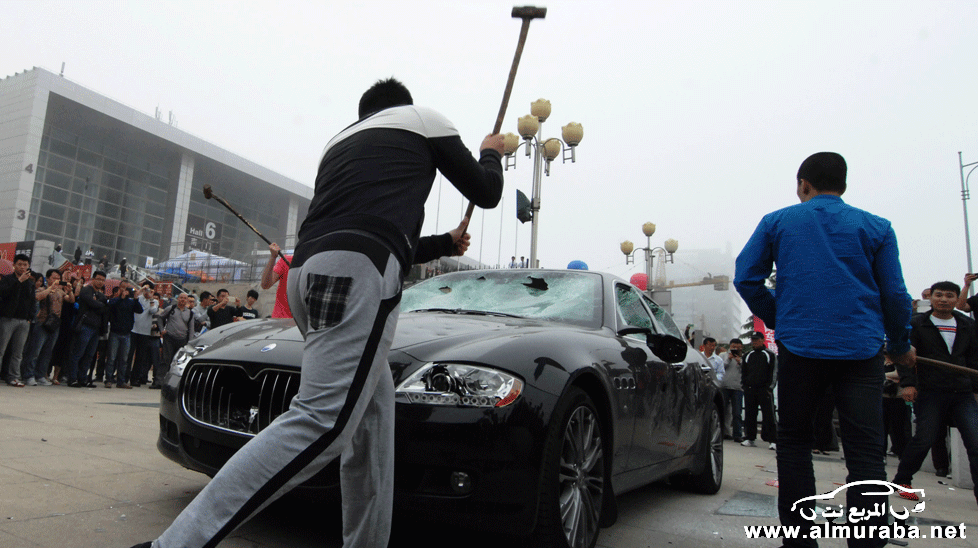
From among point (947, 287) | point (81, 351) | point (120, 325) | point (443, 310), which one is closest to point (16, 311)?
point (81, 351)

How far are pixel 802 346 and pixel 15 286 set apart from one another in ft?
32.5

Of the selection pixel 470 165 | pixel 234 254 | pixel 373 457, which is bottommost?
pixel 373 457

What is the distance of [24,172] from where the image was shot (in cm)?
3544

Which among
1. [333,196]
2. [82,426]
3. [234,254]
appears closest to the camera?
[333,196]

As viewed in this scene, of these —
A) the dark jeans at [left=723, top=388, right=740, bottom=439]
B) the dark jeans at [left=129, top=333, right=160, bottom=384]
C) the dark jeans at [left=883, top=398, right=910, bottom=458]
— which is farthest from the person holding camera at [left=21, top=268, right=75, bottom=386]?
the dark jeans at [left=883, top=398, right=910, bottom=458]

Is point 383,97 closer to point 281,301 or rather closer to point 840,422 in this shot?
point 840,422

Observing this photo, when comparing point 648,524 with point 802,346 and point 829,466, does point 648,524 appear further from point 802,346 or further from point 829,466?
point 829,466

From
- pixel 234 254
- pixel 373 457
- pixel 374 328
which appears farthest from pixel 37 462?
pixel 234 254

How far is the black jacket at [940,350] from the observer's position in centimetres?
499

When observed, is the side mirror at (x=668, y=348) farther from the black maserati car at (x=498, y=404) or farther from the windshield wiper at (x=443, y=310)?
the windshield wiper at (x=443, y=310)

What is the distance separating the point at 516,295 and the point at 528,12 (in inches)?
59.6

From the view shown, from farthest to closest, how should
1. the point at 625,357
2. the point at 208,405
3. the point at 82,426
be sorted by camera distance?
1. the point at 82,426
2. the point at 625,357
3. the point at 208,405

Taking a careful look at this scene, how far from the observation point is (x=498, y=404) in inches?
96.7

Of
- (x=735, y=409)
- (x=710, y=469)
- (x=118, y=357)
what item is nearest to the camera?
(x=710, y=469)
